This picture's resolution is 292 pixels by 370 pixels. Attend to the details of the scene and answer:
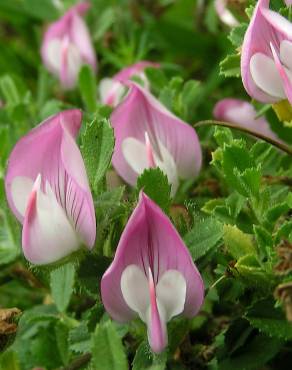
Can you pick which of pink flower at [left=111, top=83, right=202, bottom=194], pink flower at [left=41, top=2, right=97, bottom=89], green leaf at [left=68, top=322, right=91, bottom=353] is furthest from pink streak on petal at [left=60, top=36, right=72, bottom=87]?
green leaf at [left=68, top=322, right=91, bottom=353]

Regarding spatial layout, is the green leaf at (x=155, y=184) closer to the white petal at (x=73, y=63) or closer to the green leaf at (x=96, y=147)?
the green leaf at (x=96, y=147)

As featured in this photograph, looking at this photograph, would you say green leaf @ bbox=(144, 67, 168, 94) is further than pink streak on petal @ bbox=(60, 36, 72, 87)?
No

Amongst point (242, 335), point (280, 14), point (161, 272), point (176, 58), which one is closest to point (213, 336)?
Answer: point (242, 335)

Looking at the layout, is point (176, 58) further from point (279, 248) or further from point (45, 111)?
point (279, 248)

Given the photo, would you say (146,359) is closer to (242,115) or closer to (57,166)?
(57,166)

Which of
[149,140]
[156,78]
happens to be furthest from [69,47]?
[149,140]

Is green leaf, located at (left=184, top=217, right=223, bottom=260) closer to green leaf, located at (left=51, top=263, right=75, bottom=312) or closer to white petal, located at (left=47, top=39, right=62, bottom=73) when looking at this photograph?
green leaf, located at (left=51, top=263, right=75, bottom=312)
